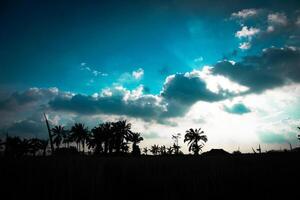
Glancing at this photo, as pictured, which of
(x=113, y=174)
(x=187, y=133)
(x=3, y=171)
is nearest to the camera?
(x=3, y=171)

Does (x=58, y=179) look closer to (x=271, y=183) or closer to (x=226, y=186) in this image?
(x=226, y=186)

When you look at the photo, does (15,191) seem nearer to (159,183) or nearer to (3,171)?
(3,171)

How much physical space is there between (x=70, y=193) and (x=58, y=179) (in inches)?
61.9

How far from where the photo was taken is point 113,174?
8.62m

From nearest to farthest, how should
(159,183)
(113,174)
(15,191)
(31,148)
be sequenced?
1. (15,191)
2. (159,183)
3. (113,174)
4. (31,148)

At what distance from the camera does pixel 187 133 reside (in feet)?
201

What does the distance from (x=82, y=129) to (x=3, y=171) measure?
179 feet

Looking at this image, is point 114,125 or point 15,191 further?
point 114,125

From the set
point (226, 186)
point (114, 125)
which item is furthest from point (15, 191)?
point (114, 125)

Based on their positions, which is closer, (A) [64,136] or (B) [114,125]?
(B) [114,125]

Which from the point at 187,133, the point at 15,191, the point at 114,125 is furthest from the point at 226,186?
the point at 187,133

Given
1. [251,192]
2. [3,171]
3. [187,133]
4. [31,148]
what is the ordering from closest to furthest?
[251,192] → [3,171] → [31,148] → [187,133]

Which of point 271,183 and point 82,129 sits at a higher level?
point 82,129

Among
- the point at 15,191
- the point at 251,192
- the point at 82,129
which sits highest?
the point at 82,129
